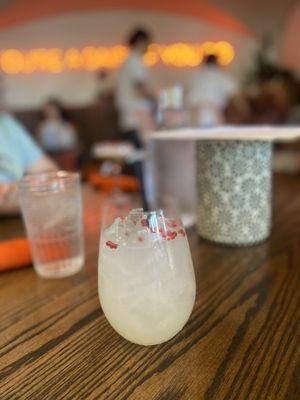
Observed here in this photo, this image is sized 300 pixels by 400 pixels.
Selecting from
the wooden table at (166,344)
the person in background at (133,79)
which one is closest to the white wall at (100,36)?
the person in background at (133,79)

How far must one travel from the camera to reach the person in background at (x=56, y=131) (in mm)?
3658

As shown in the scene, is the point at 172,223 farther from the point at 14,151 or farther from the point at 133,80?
the point at 133,80

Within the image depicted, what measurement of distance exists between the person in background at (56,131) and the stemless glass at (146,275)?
326 centimetres

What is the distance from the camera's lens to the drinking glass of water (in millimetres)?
627

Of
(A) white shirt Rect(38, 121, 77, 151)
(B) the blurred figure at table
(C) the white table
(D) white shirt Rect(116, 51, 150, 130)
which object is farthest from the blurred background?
(C) the white table

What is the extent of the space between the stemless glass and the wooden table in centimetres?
4

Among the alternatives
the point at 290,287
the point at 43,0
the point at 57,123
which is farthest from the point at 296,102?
the point at 290,287

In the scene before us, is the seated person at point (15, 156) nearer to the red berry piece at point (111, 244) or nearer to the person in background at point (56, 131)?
the red berry piece at point (111, 244)

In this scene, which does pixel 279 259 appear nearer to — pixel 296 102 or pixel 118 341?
pixel 118 341

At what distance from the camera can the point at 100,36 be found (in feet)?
19.6

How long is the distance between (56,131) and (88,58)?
292 cm

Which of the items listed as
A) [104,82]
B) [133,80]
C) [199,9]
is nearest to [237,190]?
[133,80]

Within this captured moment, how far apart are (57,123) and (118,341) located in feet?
11.8

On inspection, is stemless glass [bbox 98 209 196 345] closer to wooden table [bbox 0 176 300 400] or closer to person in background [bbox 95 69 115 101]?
wooden table [bbox 0 176 300 400]
